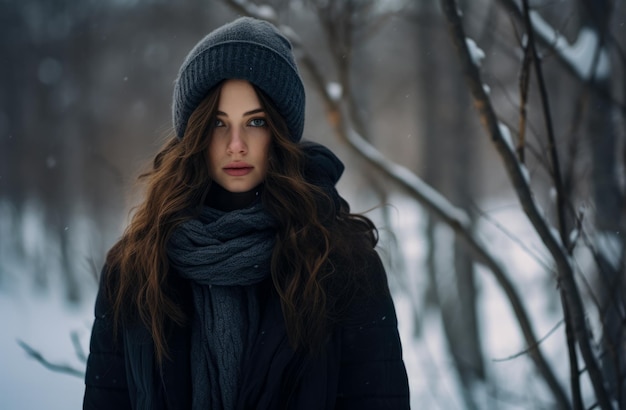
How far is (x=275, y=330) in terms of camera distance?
5.34ft

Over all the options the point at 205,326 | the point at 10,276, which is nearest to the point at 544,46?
the point at 205,326

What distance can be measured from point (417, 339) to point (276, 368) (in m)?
3.94

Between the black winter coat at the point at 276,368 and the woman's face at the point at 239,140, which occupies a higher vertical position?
the woman's face at the point at 239,140

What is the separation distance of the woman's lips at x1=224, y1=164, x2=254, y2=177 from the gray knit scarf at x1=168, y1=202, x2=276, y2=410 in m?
0.11

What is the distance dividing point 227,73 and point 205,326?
0.72m

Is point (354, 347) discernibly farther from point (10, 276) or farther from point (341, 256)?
point (10, 276)

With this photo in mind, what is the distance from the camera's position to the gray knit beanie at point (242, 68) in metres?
1.61

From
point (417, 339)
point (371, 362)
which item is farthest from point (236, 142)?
point (417, 339)

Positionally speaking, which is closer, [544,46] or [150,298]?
[150,298]

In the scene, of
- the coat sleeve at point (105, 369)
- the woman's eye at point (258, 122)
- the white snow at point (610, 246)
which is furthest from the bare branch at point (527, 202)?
the coat sleeve at point (105, 369)

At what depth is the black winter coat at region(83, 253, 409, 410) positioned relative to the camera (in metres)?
1.59

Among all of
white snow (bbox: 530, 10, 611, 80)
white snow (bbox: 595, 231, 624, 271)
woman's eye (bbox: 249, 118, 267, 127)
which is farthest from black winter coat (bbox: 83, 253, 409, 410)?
white snow (bbox: 530, 10, 611, 80)

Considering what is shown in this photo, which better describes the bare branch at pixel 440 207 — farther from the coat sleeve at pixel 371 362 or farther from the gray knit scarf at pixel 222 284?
the gray knit scarf at pixel 222 284

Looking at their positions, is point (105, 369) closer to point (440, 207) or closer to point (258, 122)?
point (258, 122)
